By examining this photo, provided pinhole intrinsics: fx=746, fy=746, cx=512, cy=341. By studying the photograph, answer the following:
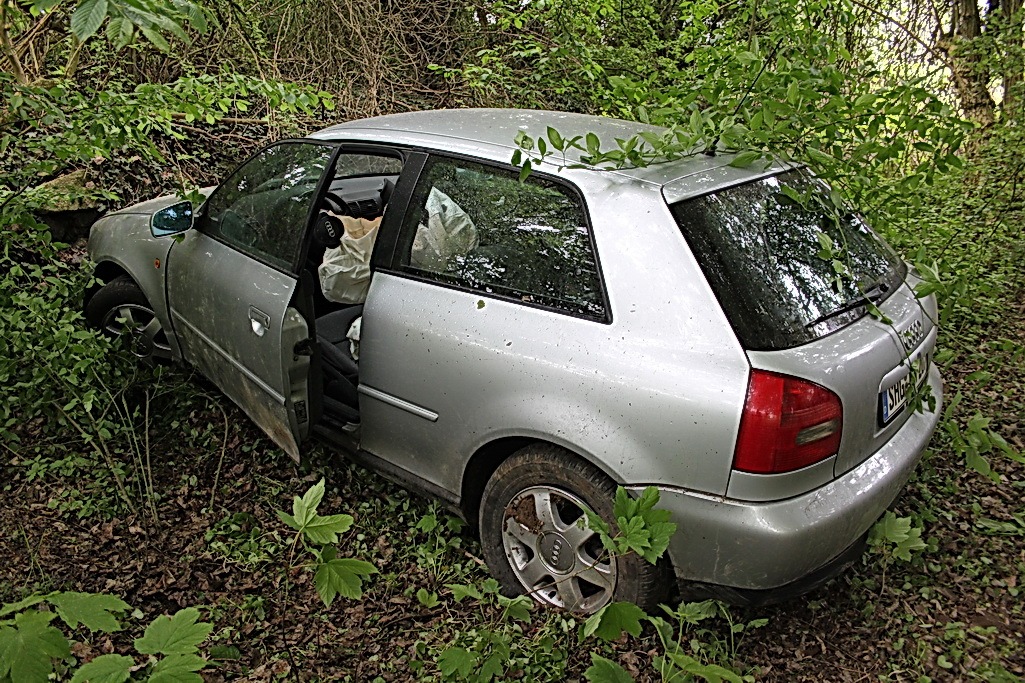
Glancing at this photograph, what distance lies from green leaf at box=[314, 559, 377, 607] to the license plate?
1.72 metres

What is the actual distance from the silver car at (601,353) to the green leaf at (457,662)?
22.0 inches

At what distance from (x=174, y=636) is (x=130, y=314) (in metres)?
2.99

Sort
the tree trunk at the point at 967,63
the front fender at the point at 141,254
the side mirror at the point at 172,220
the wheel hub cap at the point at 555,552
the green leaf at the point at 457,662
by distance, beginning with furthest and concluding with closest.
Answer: the tree trunk at the point at 967,63
the front fender at the point at 141,254
the side mirror at the point at 172,220
the wheel hub cap at the point at 555,552
the green leaf at the point at 457,662

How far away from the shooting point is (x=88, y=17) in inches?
69.0

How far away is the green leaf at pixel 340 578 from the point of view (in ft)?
5.90

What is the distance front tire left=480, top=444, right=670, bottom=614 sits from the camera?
2.49 metres

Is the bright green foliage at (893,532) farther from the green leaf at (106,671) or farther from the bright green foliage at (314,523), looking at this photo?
the green leaf at (106,671)

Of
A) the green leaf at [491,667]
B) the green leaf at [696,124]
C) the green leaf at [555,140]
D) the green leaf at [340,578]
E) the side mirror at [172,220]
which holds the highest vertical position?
the green leaf at [696,124]

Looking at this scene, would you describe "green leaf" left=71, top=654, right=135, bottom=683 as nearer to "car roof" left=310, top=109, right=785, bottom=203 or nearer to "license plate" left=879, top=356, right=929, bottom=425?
"car roof" left=310, top=109, right=785, bottom=203

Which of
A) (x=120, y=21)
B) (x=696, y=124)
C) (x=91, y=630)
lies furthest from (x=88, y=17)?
(x=696, y=124)

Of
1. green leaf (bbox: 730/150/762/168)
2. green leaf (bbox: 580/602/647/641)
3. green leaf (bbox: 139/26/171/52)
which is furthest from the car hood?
green leaf (bbox: 580/602/647/641)

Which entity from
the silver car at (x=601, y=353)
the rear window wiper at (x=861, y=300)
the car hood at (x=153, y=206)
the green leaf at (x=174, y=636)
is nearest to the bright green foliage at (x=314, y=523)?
the green leaf at (x=174, y=636)

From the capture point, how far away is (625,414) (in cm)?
232

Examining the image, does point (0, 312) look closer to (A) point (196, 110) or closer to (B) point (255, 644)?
(A) point (196, 110)
